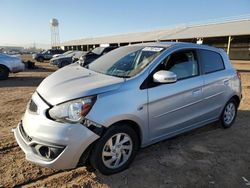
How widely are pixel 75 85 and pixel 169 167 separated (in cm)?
179

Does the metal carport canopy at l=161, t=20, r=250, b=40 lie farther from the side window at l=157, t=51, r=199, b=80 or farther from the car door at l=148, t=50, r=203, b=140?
the car door at l=148, t=50, r=203, b=140

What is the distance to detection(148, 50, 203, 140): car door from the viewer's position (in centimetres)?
392

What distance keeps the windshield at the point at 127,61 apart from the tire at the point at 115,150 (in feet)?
2.69

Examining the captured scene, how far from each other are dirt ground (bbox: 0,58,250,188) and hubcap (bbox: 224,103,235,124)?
34 centimetres

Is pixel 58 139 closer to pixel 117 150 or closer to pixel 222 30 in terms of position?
pixel 117 150

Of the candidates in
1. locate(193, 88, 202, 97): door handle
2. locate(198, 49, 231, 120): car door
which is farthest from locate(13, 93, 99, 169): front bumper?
locate(198, 49, 231, 120): car door

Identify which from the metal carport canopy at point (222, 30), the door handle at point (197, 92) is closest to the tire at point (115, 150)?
the door handle at point (197, 92)

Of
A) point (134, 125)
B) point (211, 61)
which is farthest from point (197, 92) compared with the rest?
point (134, 125)

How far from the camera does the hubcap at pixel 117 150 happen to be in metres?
3.54

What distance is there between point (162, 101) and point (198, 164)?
1.10 metres

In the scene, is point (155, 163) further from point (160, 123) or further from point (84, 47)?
point (84, 47)

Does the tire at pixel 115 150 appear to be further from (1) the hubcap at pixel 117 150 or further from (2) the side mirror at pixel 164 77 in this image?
(2) the side mirror at pixel 164 77

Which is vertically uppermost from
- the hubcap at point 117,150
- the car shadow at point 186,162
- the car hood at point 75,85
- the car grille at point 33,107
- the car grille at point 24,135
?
the car hood at point 75,85

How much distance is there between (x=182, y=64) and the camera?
14.8ft
